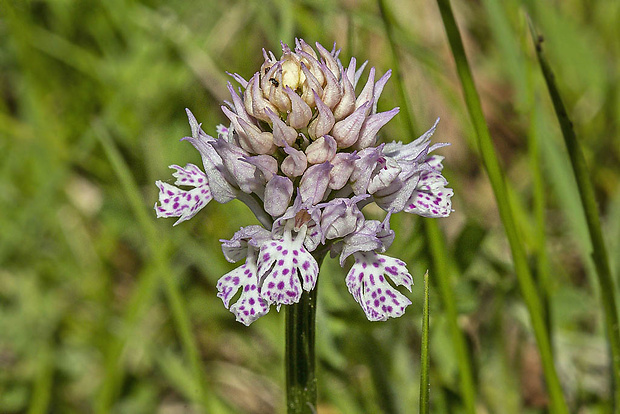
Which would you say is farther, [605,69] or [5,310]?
[605,69]

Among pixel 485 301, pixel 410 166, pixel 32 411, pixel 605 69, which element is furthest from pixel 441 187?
pixel 605 69

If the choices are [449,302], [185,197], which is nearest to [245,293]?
[185,197]

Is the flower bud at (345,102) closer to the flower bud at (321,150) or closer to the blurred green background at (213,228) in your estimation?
the flower bud at (321,150)

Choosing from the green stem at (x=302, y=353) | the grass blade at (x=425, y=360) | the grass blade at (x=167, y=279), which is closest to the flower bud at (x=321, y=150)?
the green stem at (x=302, y=353)

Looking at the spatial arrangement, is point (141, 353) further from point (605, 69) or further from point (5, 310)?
point (605, 69)

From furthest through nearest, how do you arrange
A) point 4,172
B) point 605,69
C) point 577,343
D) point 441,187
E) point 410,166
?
point 605,69 → point 4,172 → point 577,343 → point 441,187 → point 410,166

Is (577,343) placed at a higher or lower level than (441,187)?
lower
